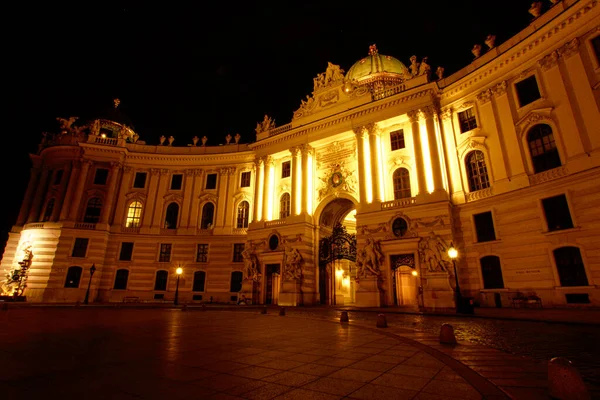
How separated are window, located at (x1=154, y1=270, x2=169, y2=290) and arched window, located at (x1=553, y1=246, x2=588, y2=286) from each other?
33650mm

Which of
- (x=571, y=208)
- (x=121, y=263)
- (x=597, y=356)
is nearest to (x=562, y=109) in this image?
(x=571, y=208)

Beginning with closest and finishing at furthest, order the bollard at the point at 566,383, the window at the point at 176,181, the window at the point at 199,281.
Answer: the bollard at the point at 566,383 < the window at the point at 199,281 < the window at the point at 176,181

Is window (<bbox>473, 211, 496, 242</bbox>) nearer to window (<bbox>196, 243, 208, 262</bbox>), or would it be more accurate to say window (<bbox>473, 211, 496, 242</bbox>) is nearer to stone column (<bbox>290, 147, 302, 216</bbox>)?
stone column (<bbox>290, 147, 302, 216</bbox>)

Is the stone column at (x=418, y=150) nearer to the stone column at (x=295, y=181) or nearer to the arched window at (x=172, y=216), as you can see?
the stone column at (x=295, y=181)

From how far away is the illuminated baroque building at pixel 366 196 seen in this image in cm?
1839

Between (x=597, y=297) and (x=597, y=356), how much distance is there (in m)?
13.2

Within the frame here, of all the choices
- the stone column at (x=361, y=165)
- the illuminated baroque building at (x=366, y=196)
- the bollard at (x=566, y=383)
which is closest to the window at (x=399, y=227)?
the illuminated baroque building at (x=366, y=196)

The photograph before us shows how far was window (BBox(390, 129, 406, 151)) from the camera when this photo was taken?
2684 centimetres

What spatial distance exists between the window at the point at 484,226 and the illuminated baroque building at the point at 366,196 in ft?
0.36

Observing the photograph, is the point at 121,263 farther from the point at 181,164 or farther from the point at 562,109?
the point at 562,109

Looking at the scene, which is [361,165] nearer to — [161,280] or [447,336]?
[447,336]

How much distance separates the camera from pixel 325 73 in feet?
105

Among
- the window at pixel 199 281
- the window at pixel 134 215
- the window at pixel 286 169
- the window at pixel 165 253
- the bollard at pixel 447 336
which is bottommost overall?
the bollard at pixel 447 336

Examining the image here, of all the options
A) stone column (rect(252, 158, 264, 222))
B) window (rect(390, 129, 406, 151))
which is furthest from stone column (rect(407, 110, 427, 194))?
stone column (rect(252, 158, 264, 222))
